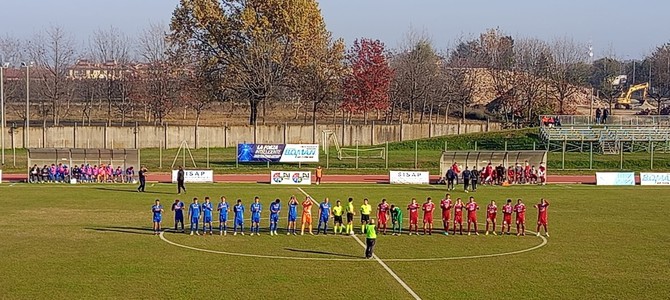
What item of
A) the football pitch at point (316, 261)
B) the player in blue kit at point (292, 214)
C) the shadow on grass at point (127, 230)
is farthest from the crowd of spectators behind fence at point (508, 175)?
the shadow on grass at point (127, 230)

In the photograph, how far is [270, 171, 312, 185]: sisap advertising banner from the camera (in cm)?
5712

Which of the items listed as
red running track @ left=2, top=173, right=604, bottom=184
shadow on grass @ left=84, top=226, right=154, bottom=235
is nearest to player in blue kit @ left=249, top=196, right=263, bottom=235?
shadow on grass @ left=84, top=226, right=154, bottom=235

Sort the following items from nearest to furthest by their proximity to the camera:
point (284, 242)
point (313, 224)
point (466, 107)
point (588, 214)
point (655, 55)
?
point (284, 242)
point (313, 224)
point (588, 214)
point (466, 107)
point (655, 55)

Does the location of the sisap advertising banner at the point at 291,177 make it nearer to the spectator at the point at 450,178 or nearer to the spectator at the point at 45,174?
the spectator at the point at 450,178

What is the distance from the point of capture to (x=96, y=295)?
2225 centimetres

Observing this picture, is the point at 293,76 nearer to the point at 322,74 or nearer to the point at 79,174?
the point at 322,74

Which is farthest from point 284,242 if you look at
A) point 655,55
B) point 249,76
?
point 655,55

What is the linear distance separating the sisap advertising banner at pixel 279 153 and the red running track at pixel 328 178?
2246 millimetres

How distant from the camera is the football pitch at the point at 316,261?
2333cm

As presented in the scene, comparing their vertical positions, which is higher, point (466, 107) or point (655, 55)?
point (655, 55)

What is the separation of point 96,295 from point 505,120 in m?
81.6

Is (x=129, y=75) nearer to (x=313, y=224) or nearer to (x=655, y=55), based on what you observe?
(x=313, y=224)

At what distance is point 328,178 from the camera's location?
6144 cm

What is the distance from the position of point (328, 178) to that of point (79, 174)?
57.4 ft
